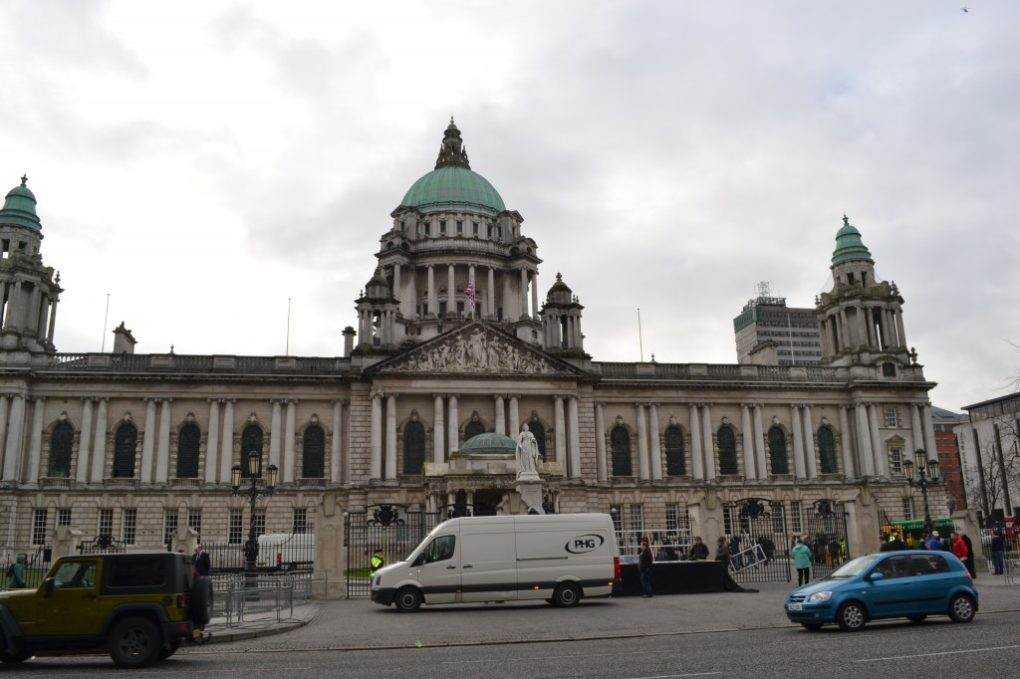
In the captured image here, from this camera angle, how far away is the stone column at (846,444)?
59.4 metres

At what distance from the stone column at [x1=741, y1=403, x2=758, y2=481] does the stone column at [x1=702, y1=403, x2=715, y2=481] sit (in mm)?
2295

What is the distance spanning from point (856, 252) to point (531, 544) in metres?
48.9

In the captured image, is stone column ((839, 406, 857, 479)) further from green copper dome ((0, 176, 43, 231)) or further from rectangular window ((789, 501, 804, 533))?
green copper dome ((0, 176, 43, 231))

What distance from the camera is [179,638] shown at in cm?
1528

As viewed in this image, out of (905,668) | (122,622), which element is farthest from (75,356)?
(905,668)

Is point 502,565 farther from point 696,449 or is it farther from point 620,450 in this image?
point 696,449

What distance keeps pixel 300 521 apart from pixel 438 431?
32.4 ft

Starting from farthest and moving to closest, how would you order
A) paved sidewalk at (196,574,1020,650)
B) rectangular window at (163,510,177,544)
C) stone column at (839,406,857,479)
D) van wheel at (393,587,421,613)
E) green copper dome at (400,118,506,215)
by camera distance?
green copper dome at (400,118,506,215) < stone column at (839,406,857,479) < rectangular window at (163,510,177,544) < van wheel at (393,587,421,613) < paved sidewalk at (196,574,1020,650)

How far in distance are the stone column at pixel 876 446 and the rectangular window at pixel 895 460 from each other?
0.49m

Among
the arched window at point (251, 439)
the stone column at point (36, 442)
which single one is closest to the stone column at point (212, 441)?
the arched window at point (251, 439)

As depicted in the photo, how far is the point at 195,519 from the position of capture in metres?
51.4

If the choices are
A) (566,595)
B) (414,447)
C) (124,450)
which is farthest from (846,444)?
(124,450)

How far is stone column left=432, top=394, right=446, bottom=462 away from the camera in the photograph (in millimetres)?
52044

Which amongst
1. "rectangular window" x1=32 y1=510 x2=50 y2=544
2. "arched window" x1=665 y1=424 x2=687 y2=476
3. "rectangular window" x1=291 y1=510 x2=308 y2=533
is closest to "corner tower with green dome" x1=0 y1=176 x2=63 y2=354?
"rectangular window" x1=32 y1=510 x2=50 y2=544
